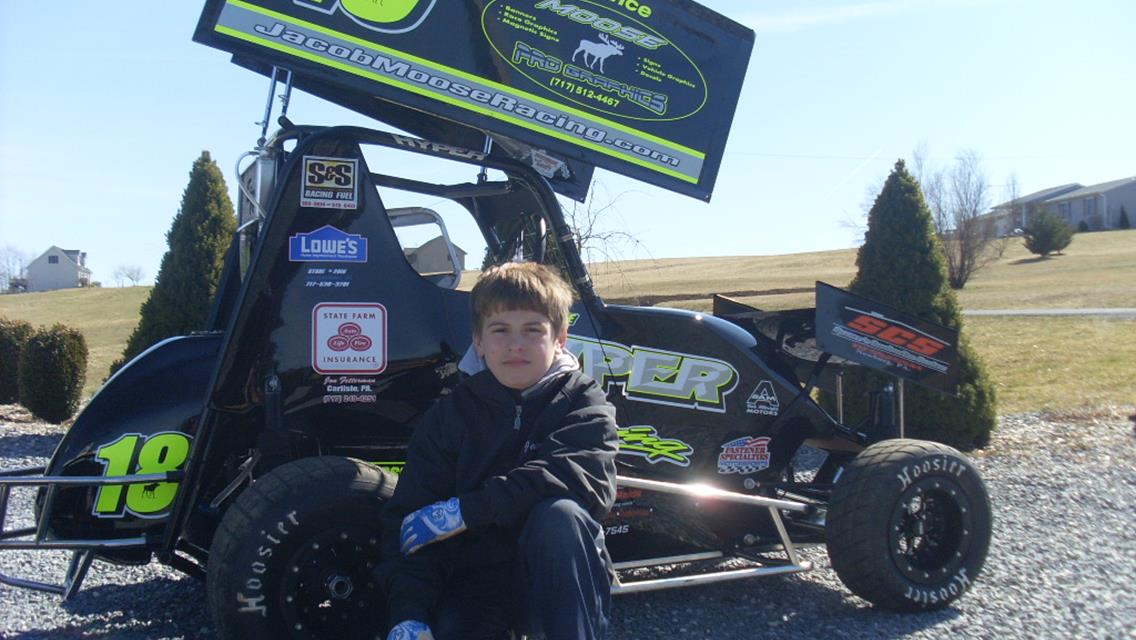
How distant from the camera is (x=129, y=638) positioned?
14.4ft

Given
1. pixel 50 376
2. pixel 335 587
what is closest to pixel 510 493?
pixel 335 587

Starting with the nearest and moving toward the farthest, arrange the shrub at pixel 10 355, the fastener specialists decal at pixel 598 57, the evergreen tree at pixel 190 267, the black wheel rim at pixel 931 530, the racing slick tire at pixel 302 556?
the racing slick tire at pixel 302 556 → the fastener specialists decal at pixel 598 57 → the black wheel rim at pixel 931 530 → the evergreen tree at pixel 190 267 → the shrub at pixel 10 355

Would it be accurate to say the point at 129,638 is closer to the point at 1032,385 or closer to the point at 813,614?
the point at 813,614

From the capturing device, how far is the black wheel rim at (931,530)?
15.2 ft

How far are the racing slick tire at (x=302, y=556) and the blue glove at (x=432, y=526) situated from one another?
70 cm

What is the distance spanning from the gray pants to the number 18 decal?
1.52m

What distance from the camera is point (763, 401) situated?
4.92m

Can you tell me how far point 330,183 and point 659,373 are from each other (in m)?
1.73

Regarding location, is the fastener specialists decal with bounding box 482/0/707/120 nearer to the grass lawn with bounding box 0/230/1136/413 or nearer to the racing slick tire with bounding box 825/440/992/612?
the grass lawn with bounding box 0/230/1136/413

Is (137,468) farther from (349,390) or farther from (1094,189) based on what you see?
(1094,189)

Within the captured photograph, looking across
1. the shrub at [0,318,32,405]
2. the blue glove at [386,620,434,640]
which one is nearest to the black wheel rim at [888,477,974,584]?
the blue glove at [386,620,434,640]

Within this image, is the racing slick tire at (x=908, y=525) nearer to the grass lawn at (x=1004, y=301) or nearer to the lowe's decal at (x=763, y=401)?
the lowe's decal at (x=763, y=401)

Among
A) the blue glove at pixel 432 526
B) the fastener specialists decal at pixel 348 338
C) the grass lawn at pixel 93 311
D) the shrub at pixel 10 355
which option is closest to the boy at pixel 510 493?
the blue glove at pixel 432 526

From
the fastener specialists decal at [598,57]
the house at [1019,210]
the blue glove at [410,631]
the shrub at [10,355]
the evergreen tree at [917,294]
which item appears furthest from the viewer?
Answer: the house at [1019,210]
